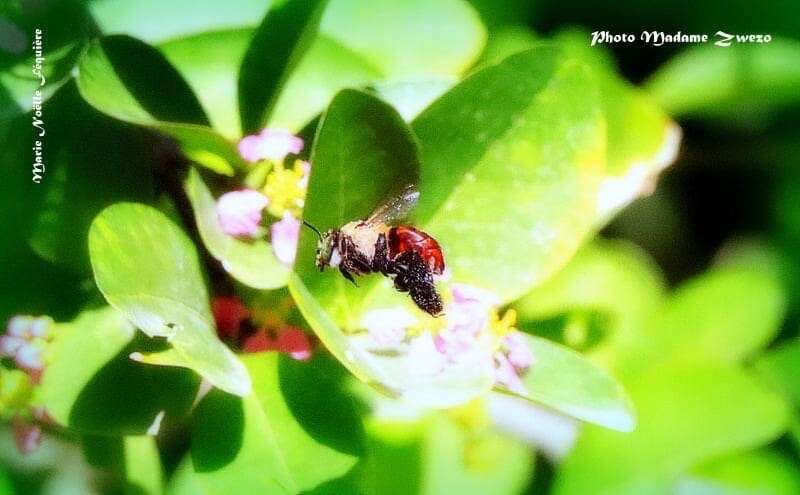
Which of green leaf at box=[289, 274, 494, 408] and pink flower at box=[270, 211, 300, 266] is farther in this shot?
pink flower at box=[270, 211, 300, 266]

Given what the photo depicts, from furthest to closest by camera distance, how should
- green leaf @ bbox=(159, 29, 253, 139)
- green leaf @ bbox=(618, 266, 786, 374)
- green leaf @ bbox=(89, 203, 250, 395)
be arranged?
green leaf @ bbox=(618, 266, 786, 374) → green leaf @ bbox=(159, 29, 253, 139) → green leaf @ bbox=(89, 203, 250, 395)

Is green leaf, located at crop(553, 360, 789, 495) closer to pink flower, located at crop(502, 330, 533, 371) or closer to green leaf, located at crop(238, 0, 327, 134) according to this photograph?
pink flower, located at crop(502, 330, 533, 371)

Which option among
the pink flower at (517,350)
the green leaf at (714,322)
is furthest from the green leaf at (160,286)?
the green leaf at (714,322)

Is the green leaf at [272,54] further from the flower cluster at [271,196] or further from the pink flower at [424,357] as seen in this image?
the pink flower at [424,357]

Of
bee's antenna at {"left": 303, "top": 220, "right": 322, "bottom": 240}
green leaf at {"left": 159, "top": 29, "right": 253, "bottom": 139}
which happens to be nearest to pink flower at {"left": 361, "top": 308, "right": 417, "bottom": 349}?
bee's antenna at {"left": 303, "top": 220, "right": 322, "bottom": 240}

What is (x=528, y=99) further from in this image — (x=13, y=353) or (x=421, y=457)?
(x=13, y=353)

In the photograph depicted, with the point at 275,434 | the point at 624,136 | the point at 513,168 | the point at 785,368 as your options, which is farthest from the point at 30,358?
the point at 785,368

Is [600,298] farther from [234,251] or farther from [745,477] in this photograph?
[234,251]
